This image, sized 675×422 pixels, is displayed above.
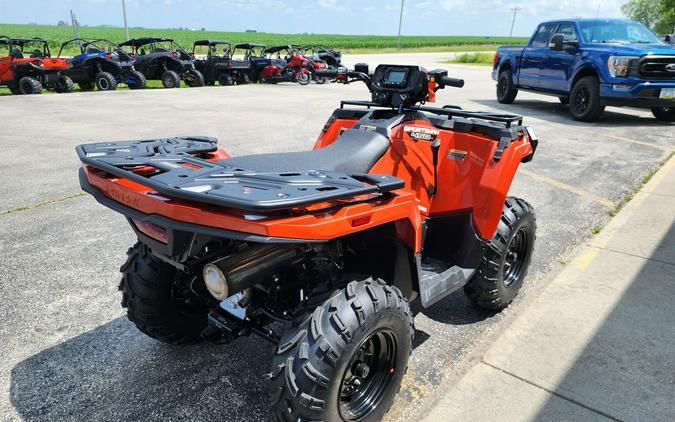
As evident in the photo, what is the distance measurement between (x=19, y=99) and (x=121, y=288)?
13.9 meters

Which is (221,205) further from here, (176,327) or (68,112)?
(68,112)

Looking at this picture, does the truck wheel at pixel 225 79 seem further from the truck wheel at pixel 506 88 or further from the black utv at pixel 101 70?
the truck wheel at pixel 506 88

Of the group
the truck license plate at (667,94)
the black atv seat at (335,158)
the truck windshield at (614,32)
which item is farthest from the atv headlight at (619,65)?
the black atv seat at (335,158)

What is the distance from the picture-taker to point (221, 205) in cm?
154

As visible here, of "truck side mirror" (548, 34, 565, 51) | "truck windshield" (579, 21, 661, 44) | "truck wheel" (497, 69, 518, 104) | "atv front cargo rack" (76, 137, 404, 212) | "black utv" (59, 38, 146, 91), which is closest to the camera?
"atv front cargo rack" (76, 137, 404, 212)

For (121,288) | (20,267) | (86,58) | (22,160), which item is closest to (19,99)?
(86,58)

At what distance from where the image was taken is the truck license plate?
9586mm

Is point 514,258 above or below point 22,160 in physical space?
above

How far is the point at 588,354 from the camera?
113 inches

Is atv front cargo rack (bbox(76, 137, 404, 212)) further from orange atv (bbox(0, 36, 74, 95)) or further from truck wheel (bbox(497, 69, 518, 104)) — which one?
orange atv (bbox(0, 36, 74, 95))

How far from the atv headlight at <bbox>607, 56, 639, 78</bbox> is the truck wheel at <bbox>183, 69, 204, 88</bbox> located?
13652 mm

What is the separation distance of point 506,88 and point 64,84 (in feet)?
44.4

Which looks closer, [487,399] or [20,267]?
[487,399]

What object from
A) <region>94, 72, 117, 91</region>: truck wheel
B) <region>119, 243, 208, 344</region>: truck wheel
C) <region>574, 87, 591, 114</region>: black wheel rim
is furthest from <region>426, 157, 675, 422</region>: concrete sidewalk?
<region>94, 72, 117, 91</region>: truck wheel
